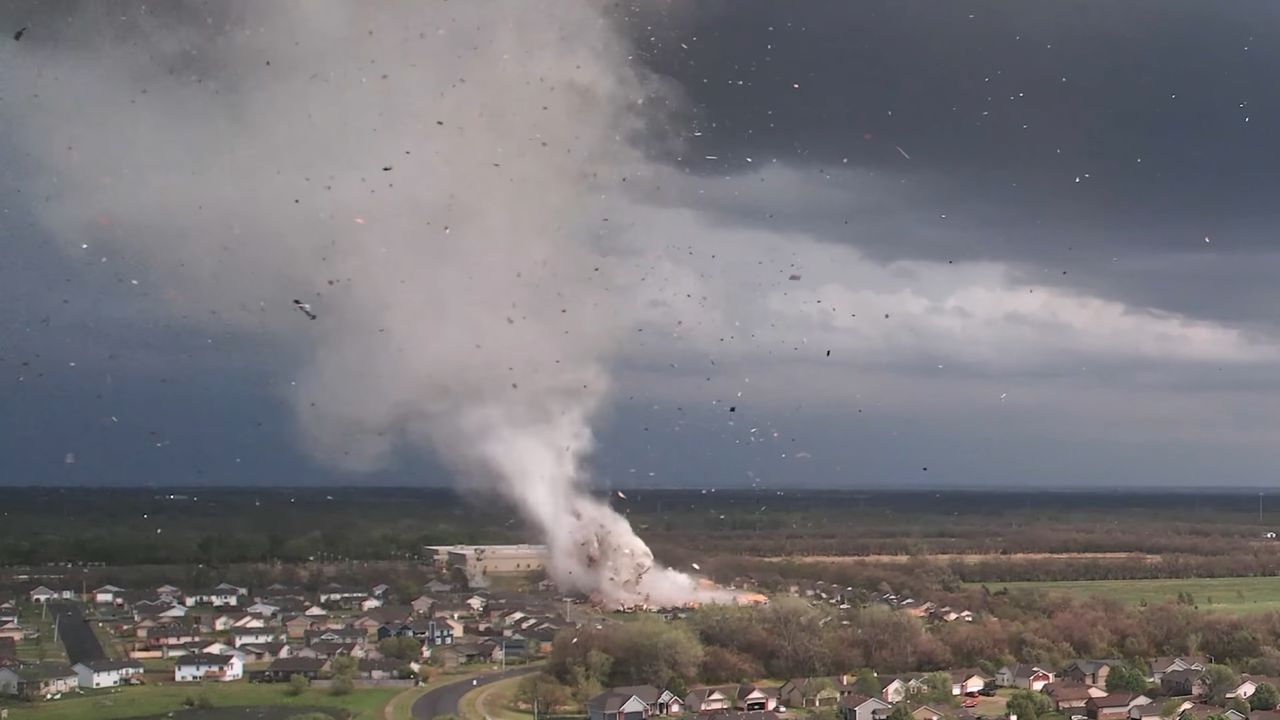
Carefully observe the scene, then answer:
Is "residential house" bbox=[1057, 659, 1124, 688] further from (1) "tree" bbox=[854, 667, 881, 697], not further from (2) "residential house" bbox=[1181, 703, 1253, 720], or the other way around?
(1) "tree" bbox=[854, 667, 881, 697]

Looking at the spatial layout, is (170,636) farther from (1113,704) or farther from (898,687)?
(1113,704)

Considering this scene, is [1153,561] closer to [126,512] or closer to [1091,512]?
[1091,512]

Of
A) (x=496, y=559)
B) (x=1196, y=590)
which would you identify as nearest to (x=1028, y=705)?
(x=496, y=559)

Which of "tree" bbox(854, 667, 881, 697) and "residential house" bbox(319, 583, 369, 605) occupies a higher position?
"residential house" bbox(319, 583, 369, 605)

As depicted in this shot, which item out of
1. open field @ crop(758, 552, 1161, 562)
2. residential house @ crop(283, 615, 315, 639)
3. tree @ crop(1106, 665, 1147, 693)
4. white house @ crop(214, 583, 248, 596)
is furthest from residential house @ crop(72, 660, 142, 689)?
open field @ crop(758, 552, 1161, 562)

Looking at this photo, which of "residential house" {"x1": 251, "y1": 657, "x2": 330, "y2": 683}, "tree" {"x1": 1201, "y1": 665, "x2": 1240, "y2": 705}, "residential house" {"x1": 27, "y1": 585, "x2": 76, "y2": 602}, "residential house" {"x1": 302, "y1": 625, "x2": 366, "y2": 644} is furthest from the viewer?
"residential house" {"x1": 27, "y1": 585, "x2": 76, "y2": 602}

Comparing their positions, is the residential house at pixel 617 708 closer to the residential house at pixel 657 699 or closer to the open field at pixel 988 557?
the residential house at pixel 657 699
